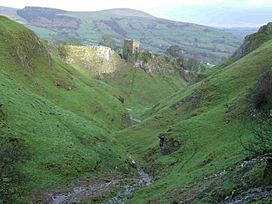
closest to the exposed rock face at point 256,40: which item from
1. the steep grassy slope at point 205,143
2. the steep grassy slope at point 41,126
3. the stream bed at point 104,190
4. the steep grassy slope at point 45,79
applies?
the steep grassy slope at point 205,143

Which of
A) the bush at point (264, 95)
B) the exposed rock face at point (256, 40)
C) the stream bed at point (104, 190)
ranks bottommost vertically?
the stream bed at point (104, 190)

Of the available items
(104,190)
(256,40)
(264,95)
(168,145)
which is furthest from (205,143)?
(256,40)

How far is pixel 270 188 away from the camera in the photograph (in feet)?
Result: 106

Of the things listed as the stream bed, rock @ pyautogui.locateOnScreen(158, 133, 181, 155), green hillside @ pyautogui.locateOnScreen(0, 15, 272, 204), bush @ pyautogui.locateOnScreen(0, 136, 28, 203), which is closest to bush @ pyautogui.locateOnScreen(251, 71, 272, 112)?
green hillside @ pyautogui.locateOnScreen(0, 15, 272, 204)

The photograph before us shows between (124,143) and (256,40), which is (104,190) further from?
(256,40)

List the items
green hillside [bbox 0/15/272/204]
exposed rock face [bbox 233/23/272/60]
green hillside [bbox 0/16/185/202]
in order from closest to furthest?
1. green hillside [bbox 0/15/272/204]
2. green hillside [bbox 0/16/185/202]
3. exposed rock face [bbox 233/23/272/60]

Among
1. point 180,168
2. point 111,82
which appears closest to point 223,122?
point 180,168

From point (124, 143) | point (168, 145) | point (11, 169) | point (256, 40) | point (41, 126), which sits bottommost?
point (124, 143)

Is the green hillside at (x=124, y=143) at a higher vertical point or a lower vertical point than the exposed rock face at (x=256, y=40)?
lower

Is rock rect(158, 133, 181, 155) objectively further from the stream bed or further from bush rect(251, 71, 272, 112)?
bush rect(251, 71, 272, 112)

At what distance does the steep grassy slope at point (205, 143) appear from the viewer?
4181 centimetres

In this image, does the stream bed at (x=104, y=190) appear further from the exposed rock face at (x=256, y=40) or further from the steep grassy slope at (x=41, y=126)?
the exposed rock face at (x=256, y=40)

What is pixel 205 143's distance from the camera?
6638 cm

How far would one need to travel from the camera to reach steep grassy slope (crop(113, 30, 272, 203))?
1646 inches
